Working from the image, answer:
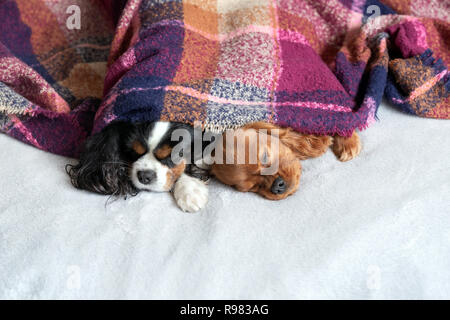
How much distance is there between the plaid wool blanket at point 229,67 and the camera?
4.46 ft

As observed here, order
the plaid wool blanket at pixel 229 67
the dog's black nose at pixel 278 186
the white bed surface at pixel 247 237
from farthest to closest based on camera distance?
the plaid wool blanket at pixel 229 67 → the dog's black nose at pixel 278 186 → the white bed surface at pixel 247 237

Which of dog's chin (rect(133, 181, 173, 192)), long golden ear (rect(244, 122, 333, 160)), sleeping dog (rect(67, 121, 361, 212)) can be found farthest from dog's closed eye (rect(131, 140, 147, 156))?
long golden ear (rect(244, 122, 333, 160))

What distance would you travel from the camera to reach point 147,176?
1.29 m

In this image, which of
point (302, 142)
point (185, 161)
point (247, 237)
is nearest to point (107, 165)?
point (185, 161)

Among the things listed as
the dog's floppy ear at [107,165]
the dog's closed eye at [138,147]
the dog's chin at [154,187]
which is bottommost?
the dog's chin at [154,187]

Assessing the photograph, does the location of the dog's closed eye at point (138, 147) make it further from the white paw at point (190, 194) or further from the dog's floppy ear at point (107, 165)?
the white paw at point (190, 194)

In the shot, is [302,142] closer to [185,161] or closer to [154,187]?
[185,161]

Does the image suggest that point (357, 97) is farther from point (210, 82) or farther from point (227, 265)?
point (227, 265)

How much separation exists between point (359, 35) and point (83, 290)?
1.42 m

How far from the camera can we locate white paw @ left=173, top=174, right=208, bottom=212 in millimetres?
1264

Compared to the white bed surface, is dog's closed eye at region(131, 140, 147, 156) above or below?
above

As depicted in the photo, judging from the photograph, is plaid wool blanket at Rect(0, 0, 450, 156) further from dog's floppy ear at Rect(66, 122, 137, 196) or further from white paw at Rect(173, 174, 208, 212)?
white paw at Rect(173, 174, 208, 212)

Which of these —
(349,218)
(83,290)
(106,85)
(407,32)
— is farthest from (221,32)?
(83,290)

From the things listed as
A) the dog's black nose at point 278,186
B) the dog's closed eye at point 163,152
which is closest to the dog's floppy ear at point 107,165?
the dog's closed eye at point 163,152
